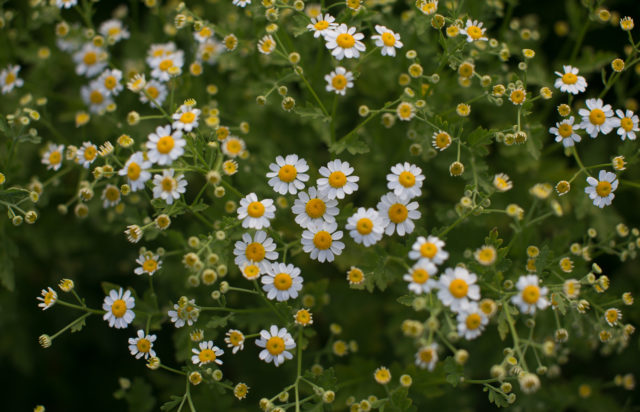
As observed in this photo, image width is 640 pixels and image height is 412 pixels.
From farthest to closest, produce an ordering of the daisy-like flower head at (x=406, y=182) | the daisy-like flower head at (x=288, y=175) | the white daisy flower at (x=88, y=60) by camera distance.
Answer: the white daisy flower at (x=88, y=60), the daisy-like flower head at (x=288, y=175), the daisy-like flower head at (x=406, y=182)

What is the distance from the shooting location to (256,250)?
9.45 feet

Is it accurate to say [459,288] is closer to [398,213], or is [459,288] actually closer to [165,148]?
[398,213]

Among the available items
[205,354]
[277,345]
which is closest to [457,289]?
[277,345]

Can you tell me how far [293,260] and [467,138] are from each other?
1666 millimetres

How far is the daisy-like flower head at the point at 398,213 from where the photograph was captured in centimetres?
293

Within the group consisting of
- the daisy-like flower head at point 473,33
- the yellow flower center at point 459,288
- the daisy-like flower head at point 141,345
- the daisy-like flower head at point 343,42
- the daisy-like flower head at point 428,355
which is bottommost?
the daisy-like flower head at point 141,345

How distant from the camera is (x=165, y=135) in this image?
282 cm

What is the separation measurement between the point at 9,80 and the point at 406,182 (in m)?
3.03

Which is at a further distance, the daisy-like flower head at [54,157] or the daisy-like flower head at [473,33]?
the daisy-like flower head at [54,157]

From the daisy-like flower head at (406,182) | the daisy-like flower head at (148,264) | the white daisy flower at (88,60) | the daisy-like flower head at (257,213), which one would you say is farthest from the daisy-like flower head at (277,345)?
the white daisy flower at (88,60)

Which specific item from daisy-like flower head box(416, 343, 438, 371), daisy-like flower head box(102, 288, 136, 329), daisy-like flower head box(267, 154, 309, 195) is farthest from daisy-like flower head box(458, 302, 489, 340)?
daisy-like flower head box(102, 288, 136, 329)

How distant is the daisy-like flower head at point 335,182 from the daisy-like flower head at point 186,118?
2.48 feet

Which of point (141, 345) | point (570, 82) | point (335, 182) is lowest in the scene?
point (141, 345)

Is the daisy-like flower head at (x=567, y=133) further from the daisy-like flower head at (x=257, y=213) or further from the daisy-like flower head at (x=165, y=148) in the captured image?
the daisy-like flower head at (x=165, y=148)
